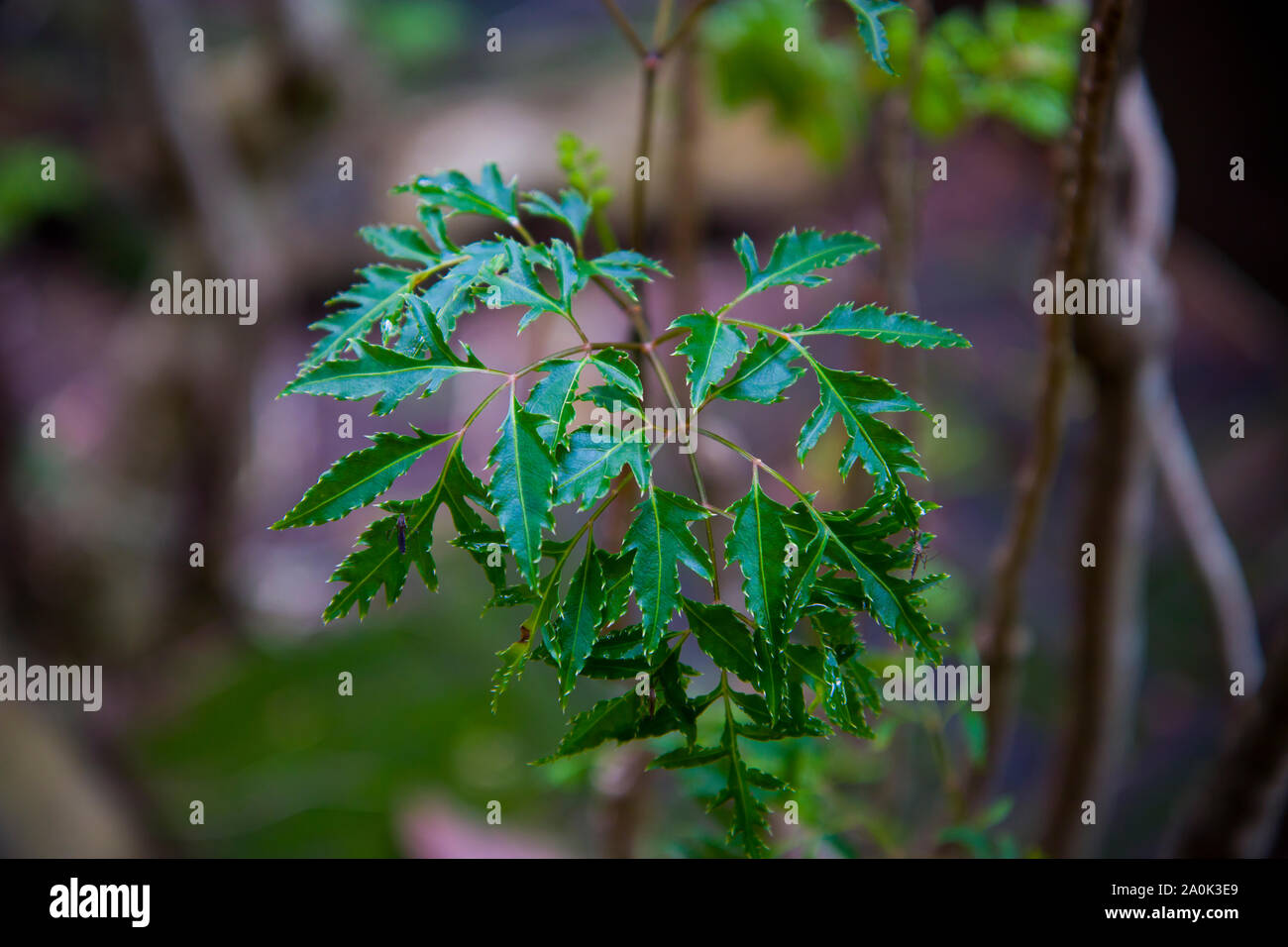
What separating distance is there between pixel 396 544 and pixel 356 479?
6cm

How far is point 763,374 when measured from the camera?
799mm

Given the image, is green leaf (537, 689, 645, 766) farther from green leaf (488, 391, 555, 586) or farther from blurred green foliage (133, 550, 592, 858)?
blurred green foliage (133, 550, 592, 858)

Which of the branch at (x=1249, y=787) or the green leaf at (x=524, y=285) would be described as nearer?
the green leaf at (x=524, y=285)

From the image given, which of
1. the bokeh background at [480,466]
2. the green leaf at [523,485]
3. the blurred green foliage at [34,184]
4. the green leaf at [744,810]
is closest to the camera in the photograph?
the green leaf at [523,485]

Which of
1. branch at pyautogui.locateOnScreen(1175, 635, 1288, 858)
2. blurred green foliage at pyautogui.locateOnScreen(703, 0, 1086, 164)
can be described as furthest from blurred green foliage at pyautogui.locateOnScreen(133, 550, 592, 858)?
branch at pyautogui.locateOnScreen(1175, 635, 1288, 858)

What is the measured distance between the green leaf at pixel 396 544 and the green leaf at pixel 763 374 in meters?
0.22

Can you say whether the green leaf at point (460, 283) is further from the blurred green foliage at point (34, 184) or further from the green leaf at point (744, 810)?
the blurred green foliage at point (34, 184)

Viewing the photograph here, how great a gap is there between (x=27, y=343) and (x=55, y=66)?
82.4 inches

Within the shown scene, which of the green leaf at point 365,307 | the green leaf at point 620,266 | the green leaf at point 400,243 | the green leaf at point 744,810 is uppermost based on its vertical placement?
the green leaf at point 400,243

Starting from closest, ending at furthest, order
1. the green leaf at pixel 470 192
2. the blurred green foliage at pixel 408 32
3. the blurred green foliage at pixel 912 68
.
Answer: the green leaf at pixel 470 192, the blurred green foliage at pixel 912 68, the blurred green foliage at pixel 408 32

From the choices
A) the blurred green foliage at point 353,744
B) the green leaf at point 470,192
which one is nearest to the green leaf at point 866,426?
the green leaf at point 470,192

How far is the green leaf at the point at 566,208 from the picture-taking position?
37.8 inches

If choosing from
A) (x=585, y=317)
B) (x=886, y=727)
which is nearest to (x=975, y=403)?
(x=585, y=317)
